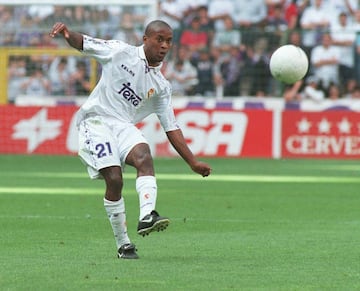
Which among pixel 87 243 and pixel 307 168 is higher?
pixel 87 243

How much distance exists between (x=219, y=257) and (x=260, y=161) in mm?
15282

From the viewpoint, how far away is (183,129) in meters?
25.9

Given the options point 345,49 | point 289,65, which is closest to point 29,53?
point 345,49

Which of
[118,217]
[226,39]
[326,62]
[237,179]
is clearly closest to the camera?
[118,217]

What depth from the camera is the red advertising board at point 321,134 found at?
25.9m

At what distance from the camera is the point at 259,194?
17234 millimetres

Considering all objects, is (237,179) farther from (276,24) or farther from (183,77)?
(276,24)

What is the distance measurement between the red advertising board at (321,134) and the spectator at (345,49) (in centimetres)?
164

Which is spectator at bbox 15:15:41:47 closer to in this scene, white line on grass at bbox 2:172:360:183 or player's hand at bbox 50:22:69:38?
white line on grass at bbox 2:172:360:183

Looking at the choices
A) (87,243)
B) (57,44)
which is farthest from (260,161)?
(87,243)

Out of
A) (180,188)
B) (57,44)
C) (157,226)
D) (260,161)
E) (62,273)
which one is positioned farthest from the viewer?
(57,44)

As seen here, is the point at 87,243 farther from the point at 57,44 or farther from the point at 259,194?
the point at 57,44

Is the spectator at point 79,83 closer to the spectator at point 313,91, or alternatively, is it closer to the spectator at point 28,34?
the spectator at point 28,34

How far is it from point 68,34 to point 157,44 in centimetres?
82
